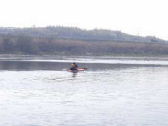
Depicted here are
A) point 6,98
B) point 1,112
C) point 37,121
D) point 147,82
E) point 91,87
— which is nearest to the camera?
point 37,121

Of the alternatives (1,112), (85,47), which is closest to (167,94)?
(1,112)

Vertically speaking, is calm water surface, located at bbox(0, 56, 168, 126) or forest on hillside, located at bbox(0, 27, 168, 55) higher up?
forest on hillside, located at bbox(0, 27, 168, 55)

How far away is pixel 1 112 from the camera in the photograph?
79.3 ft

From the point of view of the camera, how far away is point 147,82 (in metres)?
42.5

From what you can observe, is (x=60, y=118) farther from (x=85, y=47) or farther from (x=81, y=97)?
(x=85, y=47)

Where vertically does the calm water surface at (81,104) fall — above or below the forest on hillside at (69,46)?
below

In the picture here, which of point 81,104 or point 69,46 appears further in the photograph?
point 69,46

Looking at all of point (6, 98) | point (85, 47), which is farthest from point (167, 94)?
point (85, 47)

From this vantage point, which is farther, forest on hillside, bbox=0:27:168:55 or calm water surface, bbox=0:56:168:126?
forest on hillside, bbox=0:27:168:55

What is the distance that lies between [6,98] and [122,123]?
933 cm

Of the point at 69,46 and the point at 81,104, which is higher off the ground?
the point at 69,46

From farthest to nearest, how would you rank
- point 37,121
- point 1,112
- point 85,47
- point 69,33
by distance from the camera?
point 69,33 < point 85,47 < point 1,112 < point 37,121

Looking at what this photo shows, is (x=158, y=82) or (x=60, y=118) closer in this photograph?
(x=60, y=118)

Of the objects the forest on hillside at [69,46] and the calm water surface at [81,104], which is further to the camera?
the forest on hillside at [69,46]
